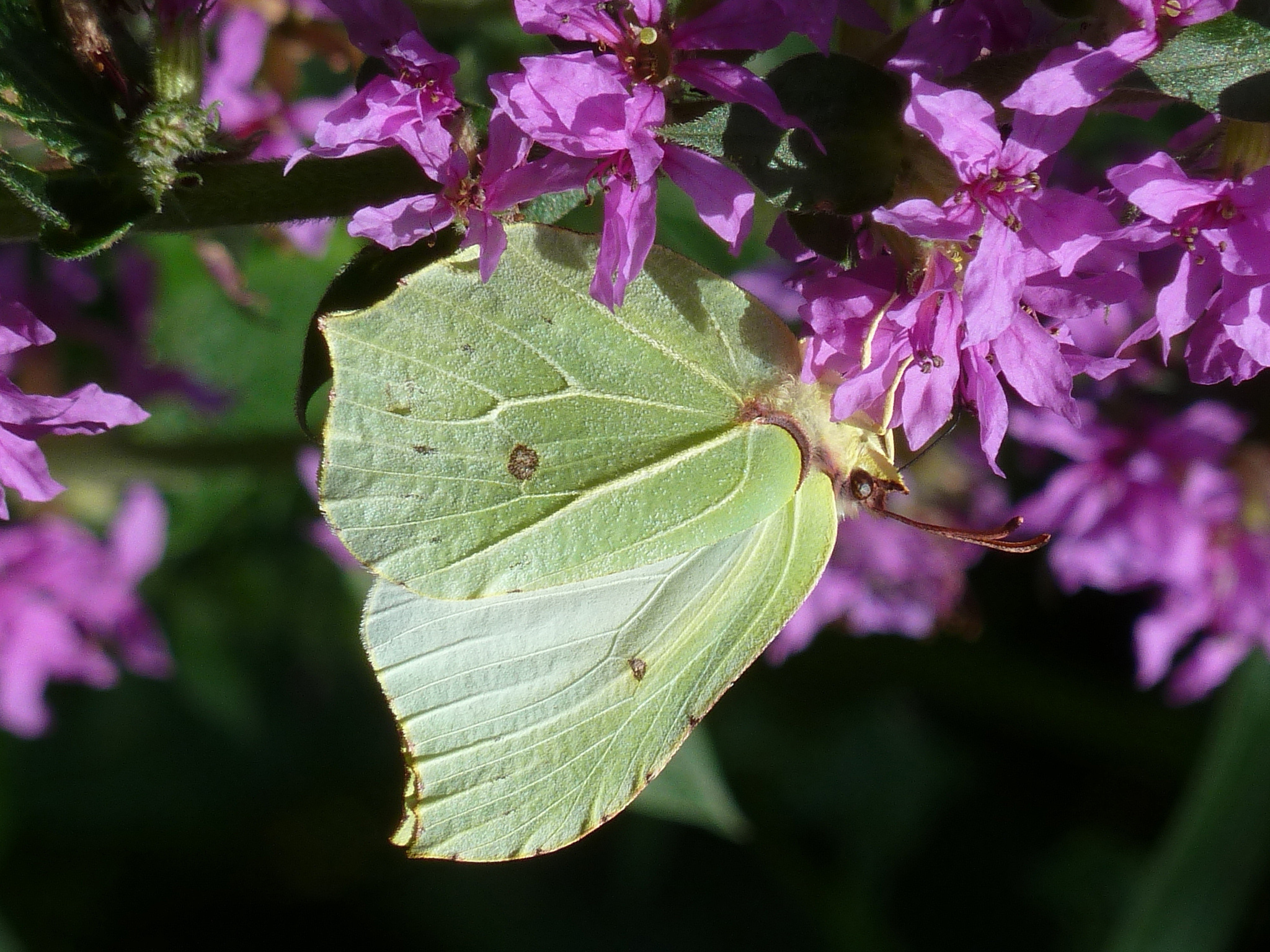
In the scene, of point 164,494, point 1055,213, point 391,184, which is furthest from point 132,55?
point 164,494

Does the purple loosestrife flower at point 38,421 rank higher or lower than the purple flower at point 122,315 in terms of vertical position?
higher

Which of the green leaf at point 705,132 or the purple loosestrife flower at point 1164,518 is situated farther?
the purple loosestrife flower at point 1164,518

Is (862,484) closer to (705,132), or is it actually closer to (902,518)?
(902,518)

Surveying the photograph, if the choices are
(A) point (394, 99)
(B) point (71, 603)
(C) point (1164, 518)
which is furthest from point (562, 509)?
(B) point (71, 603)

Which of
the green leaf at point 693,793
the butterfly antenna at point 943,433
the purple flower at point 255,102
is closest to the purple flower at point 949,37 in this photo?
the butterfly antenna at point 943,433

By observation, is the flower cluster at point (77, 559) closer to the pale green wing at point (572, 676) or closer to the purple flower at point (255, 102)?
the purple flower at point (255, 102)
